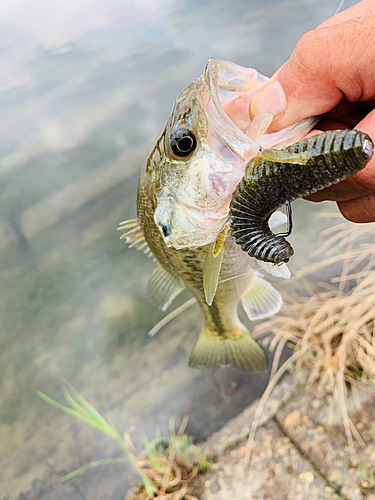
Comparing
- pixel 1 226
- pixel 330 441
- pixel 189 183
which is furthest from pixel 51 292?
pixel 189 183

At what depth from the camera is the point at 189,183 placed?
109cm

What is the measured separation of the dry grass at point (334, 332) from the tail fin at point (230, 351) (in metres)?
0.95

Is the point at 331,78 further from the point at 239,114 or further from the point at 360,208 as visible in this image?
the point at 360,208

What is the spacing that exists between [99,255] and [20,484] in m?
2.58

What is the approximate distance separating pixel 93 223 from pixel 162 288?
11.1 ft

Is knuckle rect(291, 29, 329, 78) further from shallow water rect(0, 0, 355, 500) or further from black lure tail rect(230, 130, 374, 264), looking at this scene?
shallow water rect(0, 0, 355, 500)

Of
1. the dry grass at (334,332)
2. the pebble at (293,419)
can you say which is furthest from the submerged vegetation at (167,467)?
the pebble at (293,419)

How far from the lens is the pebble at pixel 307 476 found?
93.1 inches

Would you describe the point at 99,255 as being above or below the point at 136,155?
below

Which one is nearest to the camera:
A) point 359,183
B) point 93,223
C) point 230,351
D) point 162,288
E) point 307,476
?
point 359,183

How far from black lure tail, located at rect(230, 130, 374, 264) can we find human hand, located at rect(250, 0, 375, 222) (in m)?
0.34

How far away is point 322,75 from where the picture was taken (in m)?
1.02

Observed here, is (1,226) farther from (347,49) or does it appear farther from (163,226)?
(347,49)

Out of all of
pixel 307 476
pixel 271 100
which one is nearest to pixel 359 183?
pixel 271 100
